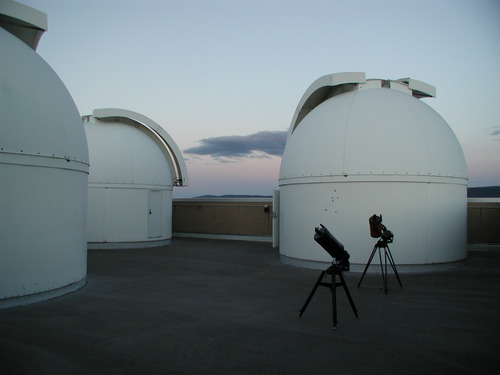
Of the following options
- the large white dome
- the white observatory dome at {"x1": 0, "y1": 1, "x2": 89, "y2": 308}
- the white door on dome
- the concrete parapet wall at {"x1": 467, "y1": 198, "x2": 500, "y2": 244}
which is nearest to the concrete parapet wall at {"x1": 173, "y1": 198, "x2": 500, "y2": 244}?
the concrete parapet wall at {"x1": 467, "y1": 198, "x2": 500, "y2": 244}

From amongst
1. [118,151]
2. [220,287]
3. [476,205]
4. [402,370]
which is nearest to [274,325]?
[402,370]

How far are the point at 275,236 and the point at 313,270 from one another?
325 centimetres

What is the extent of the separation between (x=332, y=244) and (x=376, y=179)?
17.5ft

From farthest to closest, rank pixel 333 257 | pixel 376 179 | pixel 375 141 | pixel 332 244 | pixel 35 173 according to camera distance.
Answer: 1. pixel 375 141
2. pixel 376 179
3. pixel 35 173
4. pixel 333 257
5. pixel 332 244

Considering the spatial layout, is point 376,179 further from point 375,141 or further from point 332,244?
point 332,244

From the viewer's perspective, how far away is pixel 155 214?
60.7ft

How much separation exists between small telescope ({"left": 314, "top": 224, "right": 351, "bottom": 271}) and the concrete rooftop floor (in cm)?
95

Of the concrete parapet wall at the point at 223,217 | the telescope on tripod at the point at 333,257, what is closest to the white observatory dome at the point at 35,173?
the telescope on tripod at the point at 333,257

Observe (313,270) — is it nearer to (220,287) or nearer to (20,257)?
(220,287)

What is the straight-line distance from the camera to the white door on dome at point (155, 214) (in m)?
18.3

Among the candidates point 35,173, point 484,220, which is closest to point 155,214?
point 35,173

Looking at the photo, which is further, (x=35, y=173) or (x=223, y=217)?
(x=223, y=217)

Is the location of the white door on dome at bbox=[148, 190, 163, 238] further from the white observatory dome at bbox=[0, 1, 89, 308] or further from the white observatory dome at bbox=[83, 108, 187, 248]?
the white observatory dome at bbox=[0, 1, 89, 308]

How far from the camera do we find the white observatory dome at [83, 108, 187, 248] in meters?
17.1
